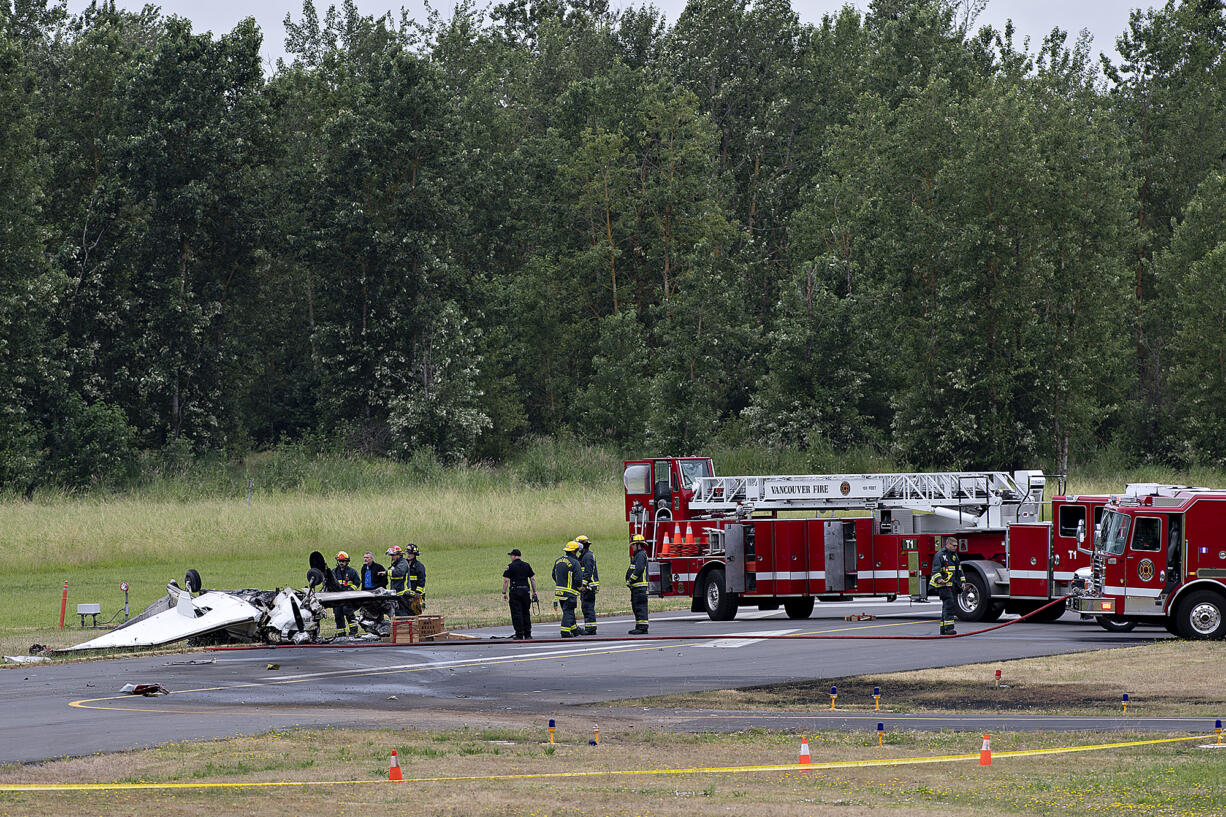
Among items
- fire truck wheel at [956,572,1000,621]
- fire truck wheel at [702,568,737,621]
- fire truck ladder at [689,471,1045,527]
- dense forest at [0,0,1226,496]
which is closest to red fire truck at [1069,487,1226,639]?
fire truck wheel at [956,572,1000,621]

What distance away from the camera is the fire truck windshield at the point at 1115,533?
26.5 metres

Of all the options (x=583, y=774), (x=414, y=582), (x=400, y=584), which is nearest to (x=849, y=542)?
(x=414, y=582)

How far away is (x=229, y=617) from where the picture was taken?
2742cm

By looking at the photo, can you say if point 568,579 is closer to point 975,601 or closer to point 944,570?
point 944,570

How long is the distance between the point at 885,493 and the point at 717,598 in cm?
403

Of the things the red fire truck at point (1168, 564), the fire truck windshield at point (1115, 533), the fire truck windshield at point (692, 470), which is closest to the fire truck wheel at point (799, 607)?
the fire truck windshield at point (692, 470)

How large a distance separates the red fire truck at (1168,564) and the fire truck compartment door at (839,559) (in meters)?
5.67

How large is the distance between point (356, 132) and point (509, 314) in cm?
1303

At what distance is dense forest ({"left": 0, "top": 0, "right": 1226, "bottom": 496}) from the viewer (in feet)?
218

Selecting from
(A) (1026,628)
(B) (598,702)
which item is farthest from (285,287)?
(B) (598,702)

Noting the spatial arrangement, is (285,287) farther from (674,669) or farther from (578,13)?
(674,669)

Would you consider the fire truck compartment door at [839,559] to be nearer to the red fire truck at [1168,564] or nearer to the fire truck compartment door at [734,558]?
the fire truck compartment door at [734,558]

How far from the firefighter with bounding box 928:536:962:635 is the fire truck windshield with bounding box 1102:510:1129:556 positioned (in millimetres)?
2781

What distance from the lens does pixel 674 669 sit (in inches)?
922
